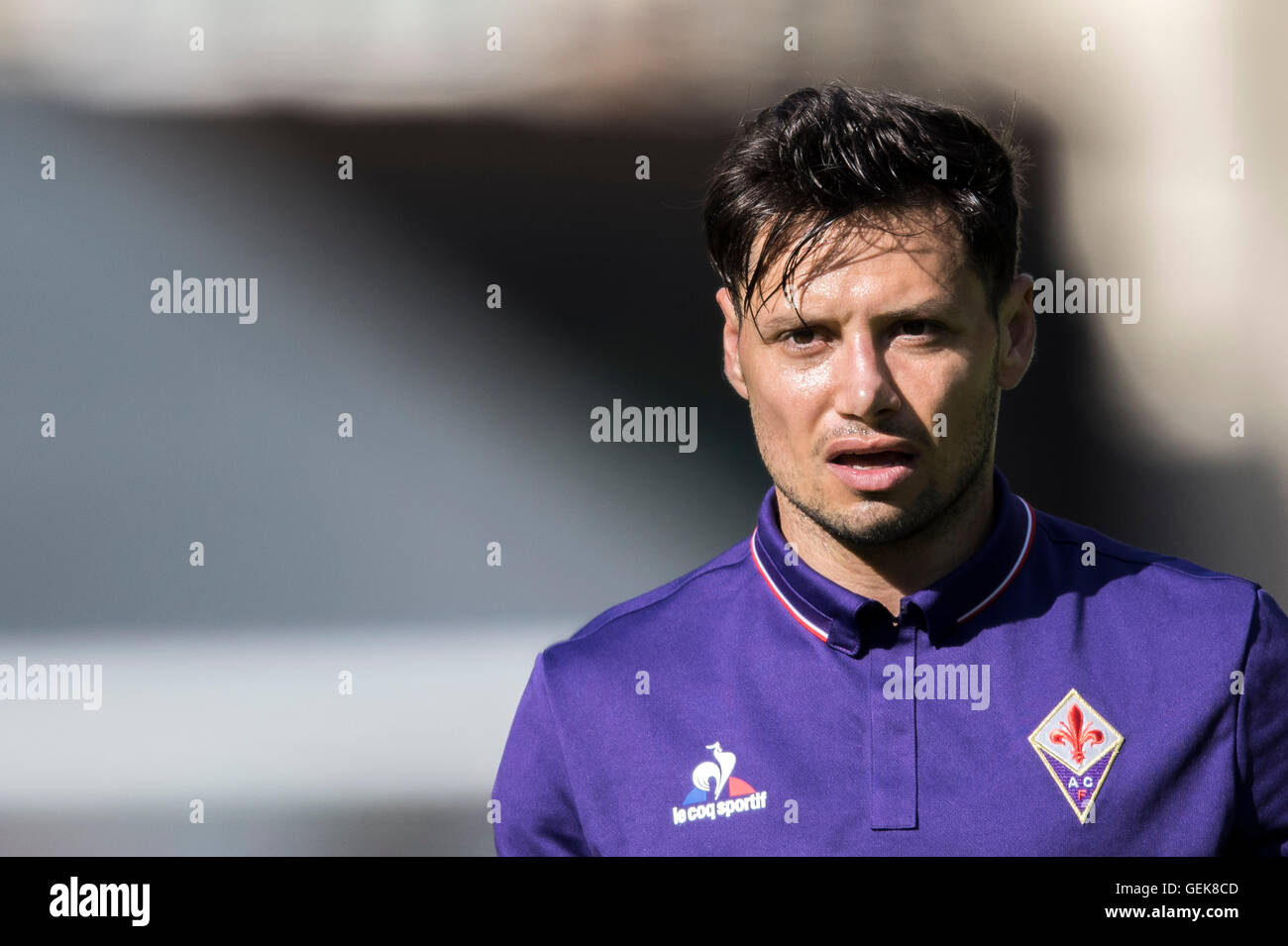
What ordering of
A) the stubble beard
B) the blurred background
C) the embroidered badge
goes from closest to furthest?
the embroidered badge → the stubble beard → the blurred background

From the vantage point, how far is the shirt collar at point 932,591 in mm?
1485

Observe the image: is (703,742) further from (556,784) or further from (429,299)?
(429,299)

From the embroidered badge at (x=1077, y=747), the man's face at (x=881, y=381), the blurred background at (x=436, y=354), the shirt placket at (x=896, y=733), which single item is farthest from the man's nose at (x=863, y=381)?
the blurred background at (x=436, y=354)

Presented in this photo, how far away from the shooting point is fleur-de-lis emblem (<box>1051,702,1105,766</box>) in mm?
1415

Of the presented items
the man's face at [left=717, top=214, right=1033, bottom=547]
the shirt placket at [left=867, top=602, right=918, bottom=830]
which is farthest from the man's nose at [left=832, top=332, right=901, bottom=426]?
the shirt placket at [left=867, top=602, right=918, bottom=830]

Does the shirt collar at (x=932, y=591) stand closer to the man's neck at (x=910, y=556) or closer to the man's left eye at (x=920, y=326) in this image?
the man's neck at (x=910, y=556)

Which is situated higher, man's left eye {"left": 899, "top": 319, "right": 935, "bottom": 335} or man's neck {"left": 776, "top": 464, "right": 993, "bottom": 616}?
man's left eye {"left": 899, "top": 319, "right": 935, "bottom": 335}

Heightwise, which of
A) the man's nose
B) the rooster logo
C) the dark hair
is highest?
the dark hair

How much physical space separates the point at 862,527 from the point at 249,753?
3.32 metres

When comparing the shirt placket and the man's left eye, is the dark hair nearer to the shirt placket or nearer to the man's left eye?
the man's left eye

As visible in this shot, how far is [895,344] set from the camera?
147cm

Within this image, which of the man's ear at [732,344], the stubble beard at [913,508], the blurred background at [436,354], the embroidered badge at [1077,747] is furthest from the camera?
the blurred background at [436,354]

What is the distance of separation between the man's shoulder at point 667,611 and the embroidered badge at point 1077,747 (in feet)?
1.40

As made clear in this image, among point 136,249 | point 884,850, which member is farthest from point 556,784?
point 136,249
